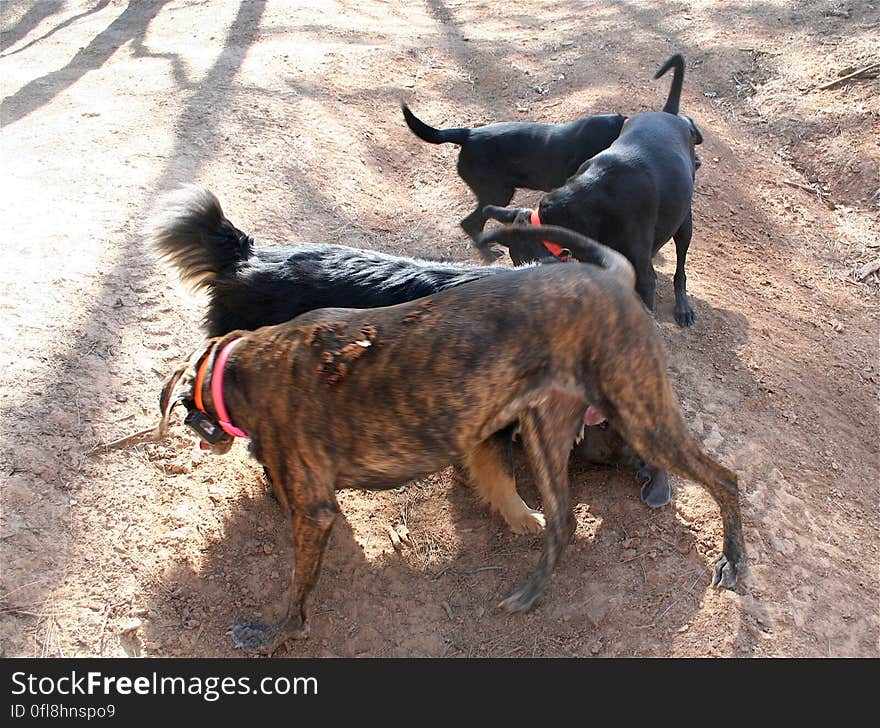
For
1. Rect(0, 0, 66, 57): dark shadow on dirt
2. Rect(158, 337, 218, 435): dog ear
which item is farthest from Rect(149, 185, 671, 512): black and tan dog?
Rect(0, 0, 66, 57): dark shadow on dirt

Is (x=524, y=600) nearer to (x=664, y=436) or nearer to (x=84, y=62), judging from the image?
(x=664, y=436)

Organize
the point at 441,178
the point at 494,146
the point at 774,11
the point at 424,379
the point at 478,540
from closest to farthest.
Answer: the point at 424,379 → the point at 478,540 → the point at 494,146 → the point at 441,178 → the point at 774,11

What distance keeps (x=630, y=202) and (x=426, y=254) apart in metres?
1.92

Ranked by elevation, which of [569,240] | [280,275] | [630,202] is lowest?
[630,202]

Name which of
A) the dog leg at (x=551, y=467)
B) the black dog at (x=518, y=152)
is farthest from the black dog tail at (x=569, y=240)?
the black dog at (x=518, y=152)

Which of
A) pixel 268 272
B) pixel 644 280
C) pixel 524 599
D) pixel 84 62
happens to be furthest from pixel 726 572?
pixel 84 62

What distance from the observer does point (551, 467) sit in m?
3.41

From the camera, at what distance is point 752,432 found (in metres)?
4.40

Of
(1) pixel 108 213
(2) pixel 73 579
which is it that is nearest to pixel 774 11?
(1) pixel 108 213

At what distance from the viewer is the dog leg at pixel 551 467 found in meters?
3.29

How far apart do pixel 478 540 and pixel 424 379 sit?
4.18ft

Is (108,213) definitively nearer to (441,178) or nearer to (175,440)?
(175,440)

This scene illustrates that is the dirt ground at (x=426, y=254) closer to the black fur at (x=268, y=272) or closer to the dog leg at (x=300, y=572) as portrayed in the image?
the dog leg at (x=300, y=572)

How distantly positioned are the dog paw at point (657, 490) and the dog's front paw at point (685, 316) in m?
1.82
